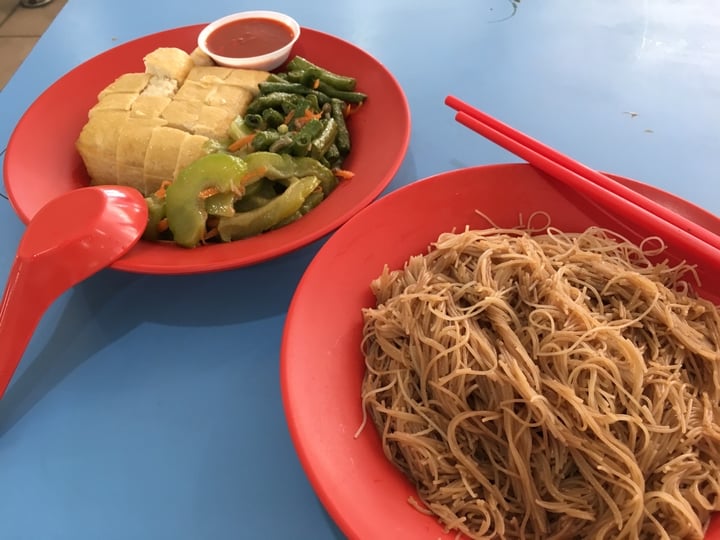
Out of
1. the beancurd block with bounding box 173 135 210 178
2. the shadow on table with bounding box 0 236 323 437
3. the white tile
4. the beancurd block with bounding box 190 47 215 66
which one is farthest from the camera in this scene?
the white tile

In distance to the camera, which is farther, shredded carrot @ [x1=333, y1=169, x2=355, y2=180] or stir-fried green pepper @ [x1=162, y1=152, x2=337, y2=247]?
shredded carrot @ [x1=333, y1=169, x2=355, y2=180]

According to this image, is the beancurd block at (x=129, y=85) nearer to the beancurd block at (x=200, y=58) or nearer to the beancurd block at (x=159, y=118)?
the beancurd block at (x=159, y=118)

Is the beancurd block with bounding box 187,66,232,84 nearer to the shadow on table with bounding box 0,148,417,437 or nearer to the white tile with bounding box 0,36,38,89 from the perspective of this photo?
the shadow on table with bounding box 0,148,417,437

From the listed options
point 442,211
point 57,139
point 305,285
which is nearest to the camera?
point 305,285

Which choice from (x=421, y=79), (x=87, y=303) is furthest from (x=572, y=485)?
(x=421, y=79)

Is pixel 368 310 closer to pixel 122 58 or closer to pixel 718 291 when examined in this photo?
pixel 718 291

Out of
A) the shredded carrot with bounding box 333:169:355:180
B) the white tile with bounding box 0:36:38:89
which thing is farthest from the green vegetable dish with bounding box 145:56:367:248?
the white tile with bounding box 0:36:38:89
